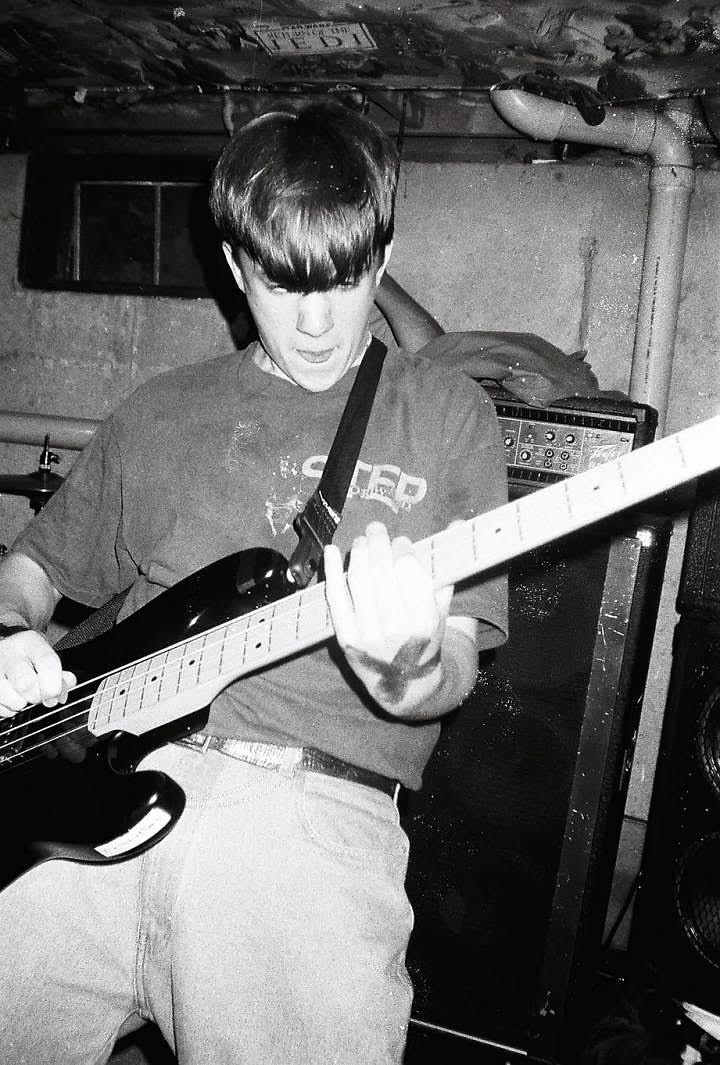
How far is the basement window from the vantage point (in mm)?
2797

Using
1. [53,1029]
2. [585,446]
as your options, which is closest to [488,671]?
[585,446]

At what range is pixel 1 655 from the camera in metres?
1.06

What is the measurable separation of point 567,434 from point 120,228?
209 cm

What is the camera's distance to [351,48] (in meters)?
2.16

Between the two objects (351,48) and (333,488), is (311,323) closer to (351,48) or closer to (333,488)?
(333,488)

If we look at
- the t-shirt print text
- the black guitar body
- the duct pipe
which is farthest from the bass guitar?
the duct pipe

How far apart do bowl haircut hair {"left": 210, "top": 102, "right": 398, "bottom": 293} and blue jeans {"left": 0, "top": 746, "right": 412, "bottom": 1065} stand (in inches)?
27.9

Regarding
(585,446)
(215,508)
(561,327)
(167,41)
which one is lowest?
(215,508)

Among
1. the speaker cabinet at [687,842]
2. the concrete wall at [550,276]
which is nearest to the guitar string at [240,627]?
the speaker cabinet at [687,842]

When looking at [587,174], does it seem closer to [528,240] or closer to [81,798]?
[528,240]

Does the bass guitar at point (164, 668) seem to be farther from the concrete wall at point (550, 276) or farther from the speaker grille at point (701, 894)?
the concrete wall at point (550, 276)

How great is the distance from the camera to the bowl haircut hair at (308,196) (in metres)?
1.10

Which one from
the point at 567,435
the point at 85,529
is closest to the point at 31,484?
the point at 85,529

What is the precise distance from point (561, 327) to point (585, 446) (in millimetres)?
944
